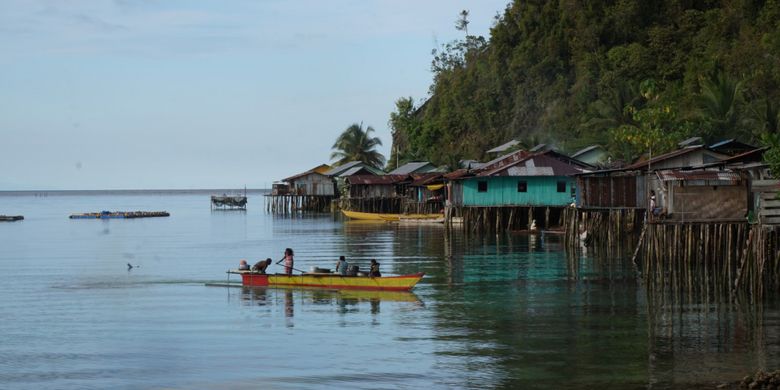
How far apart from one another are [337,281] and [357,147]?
80202mm

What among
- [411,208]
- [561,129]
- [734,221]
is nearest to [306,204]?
[411,208]

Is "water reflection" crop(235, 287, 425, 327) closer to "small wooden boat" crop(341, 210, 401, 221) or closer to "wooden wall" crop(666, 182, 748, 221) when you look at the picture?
"wooden wall" crop(666, 182, 748, 221)

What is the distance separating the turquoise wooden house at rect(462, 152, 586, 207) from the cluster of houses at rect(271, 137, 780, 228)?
6cm

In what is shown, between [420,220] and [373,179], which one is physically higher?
[373,179]

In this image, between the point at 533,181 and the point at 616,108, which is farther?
the point at 616,108

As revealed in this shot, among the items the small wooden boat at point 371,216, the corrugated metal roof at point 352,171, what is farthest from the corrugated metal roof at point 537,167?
the corrugated metal roof at point 352,171

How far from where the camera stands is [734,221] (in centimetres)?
2867

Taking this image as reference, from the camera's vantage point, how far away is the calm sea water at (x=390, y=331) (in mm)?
19672

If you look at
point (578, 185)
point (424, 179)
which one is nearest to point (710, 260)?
point (578, 185)

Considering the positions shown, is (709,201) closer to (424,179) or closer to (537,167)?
(537,167)

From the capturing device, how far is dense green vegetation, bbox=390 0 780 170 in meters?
58.5

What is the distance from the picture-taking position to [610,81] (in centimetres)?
7875

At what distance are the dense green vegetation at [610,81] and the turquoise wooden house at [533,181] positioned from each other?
13.3 feet

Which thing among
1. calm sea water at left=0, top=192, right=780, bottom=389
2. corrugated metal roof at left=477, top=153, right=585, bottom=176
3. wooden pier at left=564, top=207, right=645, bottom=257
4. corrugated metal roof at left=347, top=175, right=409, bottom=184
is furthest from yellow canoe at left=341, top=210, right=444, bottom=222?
calm sea water at left=0, top=192, right=780, bottom=389
